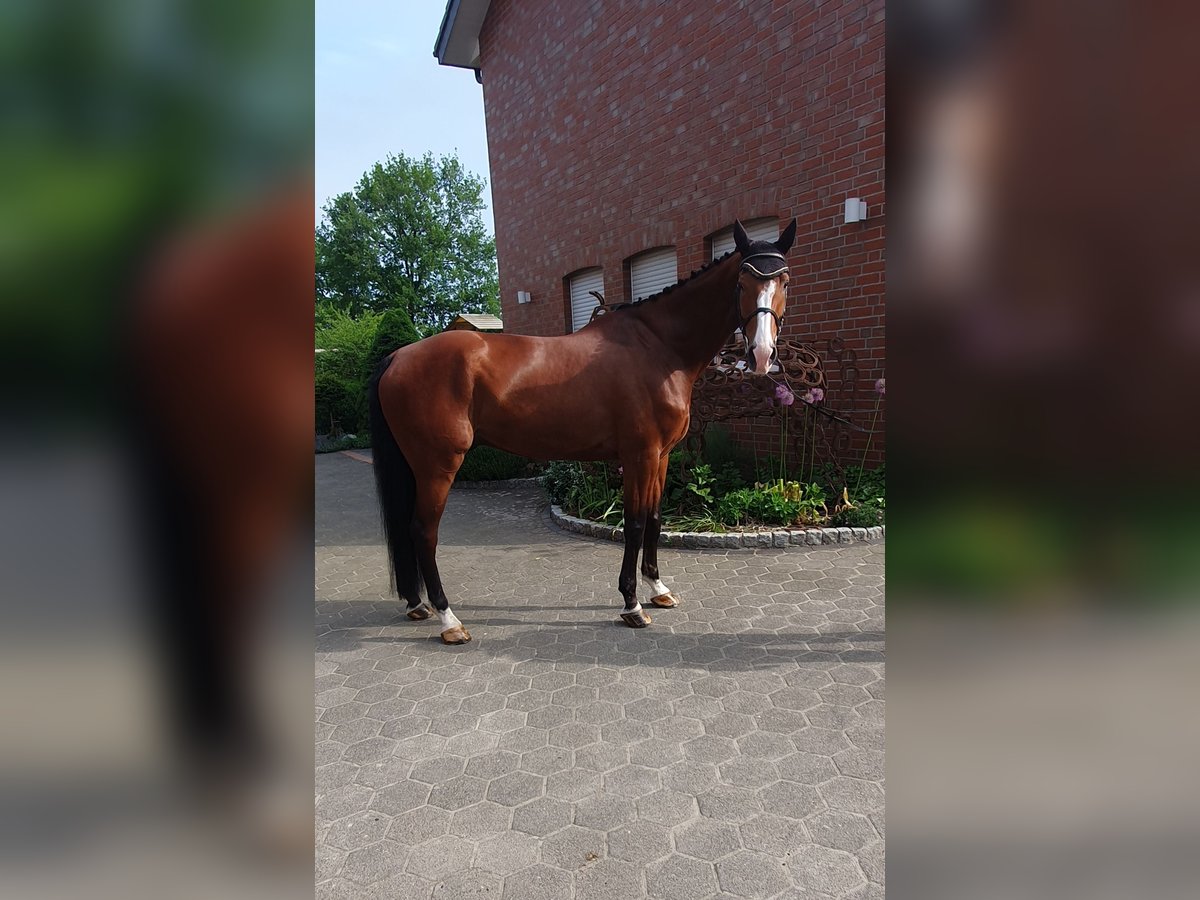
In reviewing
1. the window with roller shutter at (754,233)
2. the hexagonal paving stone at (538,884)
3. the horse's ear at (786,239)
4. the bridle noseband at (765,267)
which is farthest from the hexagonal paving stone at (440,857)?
the window with roller shutter at (754,233)

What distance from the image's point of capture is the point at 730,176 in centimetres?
736

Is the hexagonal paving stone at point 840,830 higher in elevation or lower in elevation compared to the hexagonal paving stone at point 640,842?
higher

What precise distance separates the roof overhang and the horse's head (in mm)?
10247

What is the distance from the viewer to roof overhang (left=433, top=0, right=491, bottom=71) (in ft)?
37.9

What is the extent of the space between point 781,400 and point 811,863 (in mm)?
4157

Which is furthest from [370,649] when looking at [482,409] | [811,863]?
[811,863]

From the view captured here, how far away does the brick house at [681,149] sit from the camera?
6.22 metres

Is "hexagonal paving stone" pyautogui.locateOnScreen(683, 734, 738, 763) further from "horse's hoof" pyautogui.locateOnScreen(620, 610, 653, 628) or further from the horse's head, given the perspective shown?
the horse's head

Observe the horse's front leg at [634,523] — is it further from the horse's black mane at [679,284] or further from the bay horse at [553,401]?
the horse's black mane at [679,284]

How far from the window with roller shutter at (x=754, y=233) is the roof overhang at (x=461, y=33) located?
6976 millimetres

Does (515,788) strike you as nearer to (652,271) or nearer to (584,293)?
(652,271)

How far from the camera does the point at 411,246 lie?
39.9 meters
